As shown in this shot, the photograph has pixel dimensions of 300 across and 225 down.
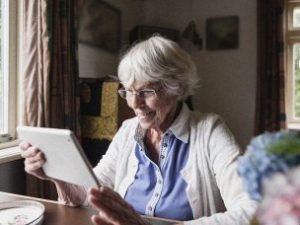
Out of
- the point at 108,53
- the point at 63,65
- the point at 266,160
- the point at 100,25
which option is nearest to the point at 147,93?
the point at 266,160

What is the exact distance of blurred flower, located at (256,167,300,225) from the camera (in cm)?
27

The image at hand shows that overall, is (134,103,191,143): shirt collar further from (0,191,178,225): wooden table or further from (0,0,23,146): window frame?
(0,0,23,146): window frame

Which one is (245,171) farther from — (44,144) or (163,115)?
(163,115)

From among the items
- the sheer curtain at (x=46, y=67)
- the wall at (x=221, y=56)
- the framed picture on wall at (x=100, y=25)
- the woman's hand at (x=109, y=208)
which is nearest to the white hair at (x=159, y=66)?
the woman's hand at (x=109, y=208)

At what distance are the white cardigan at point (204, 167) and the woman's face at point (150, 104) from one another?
7cm

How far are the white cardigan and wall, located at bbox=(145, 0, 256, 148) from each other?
2249mm

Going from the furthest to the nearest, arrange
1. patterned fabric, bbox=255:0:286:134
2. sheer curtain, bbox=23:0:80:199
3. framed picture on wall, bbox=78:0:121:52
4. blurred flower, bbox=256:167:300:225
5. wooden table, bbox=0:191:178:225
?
patterned fabric, bbox=255:0:286:134 → framed picture on wall, bbox=78:0:121:52 → sheer curtain, bbox=23:0:80:199 → wooden table, bbox=0:191:178:225 → blurred flower, bbox=256:167:300:225

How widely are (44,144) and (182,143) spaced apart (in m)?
0.49

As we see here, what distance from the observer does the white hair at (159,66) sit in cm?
119

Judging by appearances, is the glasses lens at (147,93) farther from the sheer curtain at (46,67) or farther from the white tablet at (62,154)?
the sheer curtain at (46,67)

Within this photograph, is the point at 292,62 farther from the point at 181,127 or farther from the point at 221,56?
the point at 181,127

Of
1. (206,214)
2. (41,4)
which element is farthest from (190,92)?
(41,4)

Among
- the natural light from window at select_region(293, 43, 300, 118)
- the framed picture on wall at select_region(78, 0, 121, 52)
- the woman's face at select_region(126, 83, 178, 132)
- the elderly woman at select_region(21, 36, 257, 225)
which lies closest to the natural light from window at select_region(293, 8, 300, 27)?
the natural light from window at select_region(293, 43, 300, 118)

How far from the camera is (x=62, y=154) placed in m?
0.86
